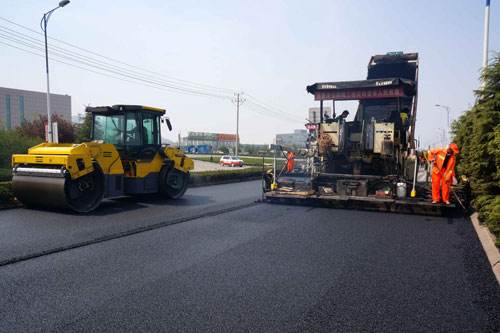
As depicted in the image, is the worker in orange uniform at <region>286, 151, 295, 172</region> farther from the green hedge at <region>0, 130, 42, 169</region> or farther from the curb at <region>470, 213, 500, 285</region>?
the green hedge at <region>0, 130, 42, 169</region>

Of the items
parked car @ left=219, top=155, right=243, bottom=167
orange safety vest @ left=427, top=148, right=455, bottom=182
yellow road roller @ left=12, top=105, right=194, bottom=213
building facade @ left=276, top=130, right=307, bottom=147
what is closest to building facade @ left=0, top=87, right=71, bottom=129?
building facade @ left=276, top=130, right=307, bottom=147

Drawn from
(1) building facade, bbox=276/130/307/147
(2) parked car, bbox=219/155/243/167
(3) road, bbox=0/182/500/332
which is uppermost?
(1) building facade, bbox=276/130/307/147

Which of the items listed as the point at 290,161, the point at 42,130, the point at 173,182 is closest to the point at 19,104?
the point at 42,130

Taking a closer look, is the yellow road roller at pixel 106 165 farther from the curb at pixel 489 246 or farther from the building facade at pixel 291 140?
the curb at pixel 489 246

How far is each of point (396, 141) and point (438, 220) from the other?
241cm

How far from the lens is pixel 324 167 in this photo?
11.3 m

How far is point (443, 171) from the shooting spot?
8.95 metres

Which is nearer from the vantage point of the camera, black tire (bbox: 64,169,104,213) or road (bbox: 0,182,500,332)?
road (bbox: 0,182,500,332)

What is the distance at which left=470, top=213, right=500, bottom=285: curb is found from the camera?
17.1 ft

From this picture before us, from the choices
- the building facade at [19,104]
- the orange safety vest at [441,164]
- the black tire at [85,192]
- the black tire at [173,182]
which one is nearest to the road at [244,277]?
the black tire at [85,192]

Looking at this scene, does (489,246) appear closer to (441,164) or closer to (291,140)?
(441,164)

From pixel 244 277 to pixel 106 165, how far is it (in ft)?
20.3

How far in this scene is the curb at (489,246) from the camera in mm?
5201

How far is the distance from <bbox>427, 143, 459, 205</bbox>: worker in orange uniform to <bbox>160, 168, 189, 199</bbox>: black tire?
7.21 meters
